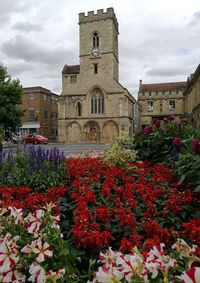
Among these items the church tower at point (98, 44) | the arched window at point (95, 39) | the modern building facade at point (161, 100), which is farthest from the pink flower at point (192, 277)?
the modern building facade at point (161, 100)

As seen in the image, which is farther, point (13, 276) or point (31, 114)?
point (31, 114)

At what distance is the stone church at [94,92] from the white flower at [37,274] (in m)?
45.1

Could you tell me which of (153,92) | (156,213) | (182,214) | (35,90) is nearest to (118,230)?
(156,213)

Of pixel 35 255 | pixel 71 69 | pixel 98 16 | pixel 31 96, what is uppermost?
pixel 98 16

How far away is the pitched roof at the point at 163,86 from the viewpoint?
64625 mm

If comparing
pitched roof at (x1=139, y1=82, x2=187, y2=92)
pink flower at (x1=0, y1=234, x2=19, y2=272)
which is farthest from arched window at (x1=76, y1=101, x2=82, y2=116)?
pink flower at (x1=0, y1=234, x2=19, y2=272)

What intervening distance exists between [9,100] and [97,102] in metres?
20.6

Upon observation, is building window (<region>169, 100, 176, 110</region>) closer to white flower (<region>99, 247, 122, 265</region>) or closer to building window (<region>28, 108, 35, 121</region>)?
building window (<region>28, 108, 35, 121</region>)

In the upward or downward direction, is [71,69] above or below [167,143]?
above

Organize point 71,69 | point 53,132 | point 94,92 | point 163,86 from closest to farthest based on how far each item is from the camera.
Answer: point 94,92 → point 71,69 → point 53,132 → point 163,86

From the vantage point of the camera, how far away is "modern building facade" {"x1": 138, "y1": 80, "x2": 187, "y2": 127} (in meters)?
63.2

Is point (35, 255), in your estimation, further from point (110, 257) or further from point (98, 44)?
point (98, 44)

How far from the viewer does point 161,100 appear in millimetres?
63969

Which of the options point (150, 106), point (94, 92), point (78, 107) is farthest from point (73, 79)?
point (150, 106)
